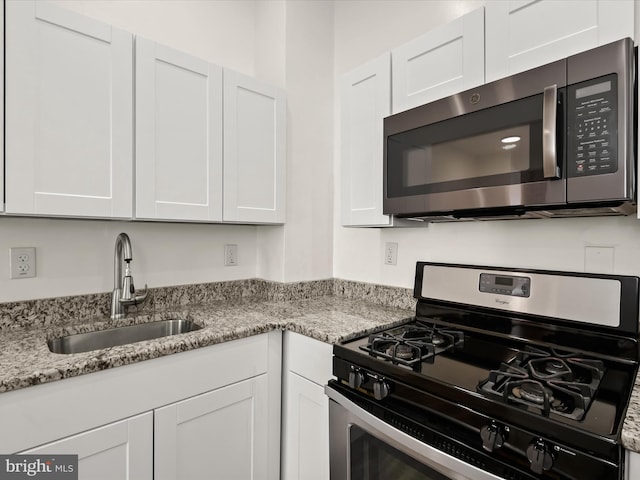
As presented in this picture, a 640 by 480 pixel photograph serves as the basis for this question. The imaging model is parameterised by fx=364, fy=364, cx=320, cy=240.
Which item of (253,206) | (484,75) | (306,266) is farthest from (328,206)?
(484,75)

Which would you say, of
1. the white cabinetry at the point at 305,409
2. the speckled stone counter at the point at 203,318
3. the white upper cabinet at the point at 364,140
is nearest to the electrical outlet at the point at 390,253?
the speckled stone counter at the point at 203,318

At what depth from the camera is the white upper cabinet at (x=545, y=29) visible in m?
1.01

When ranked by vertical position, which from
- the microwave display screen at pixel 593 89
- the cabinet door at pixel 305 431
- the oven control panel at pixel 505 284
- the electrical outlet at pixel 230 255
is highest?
the microwave display screen at pixel 593 89

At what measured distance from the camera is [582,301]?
1231 millimetres

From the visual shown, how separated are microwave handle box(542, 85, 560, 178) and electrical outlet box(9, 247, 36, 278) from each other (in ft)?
6.28

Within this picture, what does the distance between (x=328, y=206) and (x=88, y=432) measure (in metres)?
1.66

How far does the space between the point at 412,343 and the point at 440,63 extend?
107cm

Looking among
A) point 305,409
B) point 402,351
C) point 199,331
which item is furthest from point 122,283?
point 402,351

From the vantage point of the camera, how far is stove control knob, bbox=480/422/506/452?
2.77ft

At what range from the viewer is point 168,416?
1304 millimetres

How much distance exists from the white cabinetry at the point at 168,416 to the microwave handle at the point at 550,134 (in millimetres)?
1214

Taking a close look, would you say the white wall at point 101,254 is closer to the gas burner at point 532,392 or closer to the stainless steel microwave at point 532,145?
the stainless steel microwave at point 532,145

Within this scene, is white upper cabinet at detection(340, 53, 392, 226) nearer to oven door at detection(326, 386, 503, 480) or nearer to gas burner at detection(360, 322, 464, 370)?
gas burner at detection(360, 322, 464, 370)

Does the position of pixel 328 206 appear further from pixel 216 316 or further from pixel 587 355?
pixel 587 355
